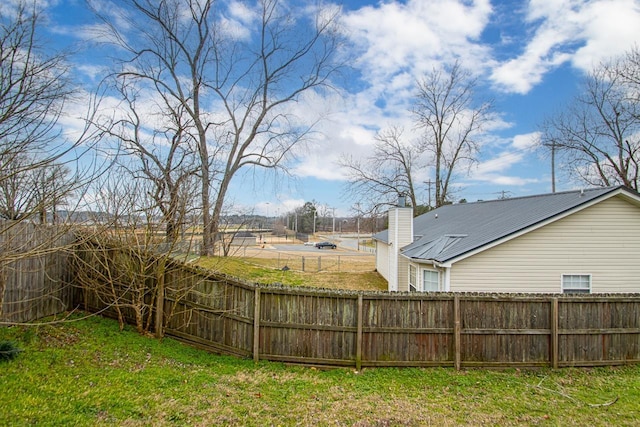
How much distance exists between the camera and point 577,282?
8.50 m

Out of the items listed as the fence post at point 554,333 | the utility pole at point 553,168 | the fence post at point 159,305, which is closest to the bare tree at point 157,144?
the fence post at point 159,305

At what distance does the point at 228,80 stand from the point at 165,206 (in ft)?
46.9

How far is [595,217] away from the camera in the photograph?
8.47 metres

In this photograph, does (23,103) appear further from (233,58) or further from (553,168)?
(553,168)

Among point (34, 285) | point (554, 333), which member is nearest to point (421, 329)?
point (554, 333)

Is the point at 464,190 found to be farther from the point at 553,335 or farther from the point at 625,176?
the point at 553,335

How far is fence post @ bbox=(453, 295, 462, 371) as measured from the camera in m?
5.82

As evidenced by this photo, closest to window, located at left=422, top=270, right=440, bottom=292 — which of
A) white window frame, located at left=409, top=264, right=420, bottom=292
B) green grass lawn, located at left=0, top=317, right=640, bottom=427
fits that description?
white window frame, located at left=409, top=264, right=420, bottom=292

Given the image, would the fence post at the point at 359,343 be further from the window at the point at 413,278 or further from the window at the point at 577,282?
the window at the point at 577,282

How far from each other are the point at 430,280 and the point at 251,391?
6456 millimetres

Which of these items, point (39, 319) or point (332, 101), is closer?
point (39, 319)

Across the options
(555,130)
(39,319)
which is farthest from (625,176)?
(39,319)

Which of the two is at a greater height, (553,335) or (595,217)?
(595,217)

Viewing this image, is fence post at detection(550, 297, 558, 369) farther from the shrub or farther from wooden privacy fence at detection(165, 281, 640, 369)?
the shrub
